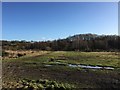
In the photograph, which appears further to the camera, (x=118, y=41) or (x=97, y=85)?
(x=118, y=41)

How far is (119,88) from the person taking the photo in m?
13.2

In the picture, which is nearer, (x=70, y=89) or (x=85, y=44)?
(x=70, y=89)

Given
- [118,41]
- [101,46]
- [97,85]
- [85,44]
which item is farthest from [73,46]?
[97,85]

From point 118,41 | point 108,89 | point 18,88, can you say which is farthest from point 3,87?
point 118,41

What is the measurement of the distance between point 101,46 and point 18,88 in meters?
69.8

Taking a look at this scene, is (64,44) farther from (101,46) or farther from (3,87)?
(3,87)

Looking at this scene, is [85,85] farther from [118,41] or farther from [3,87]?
[118,41]

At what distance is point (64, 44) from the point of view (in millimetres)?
89250

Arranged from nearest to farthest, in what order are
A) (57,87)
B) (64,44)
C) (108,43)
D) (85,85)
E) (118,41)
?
(57,87) < (85,85) < (118,41) < (108,43) < (64,44)

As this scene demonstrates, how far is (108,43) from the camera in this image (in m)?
81.7

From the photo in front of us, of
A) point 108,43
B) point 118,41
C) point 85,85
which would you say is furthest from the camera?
point 108,43

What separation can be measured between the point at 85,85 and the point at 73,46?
71118 mm

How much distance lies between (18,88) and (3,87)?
39.8 inches

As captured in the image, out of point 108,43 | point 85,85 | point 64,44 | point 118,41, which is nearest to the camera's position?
point 85,85
